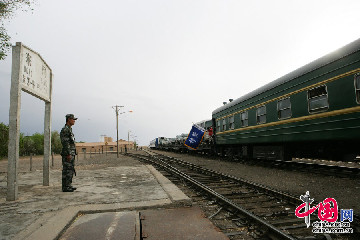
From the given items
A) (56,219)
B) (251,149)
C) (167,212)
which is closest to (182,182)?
(167,212)

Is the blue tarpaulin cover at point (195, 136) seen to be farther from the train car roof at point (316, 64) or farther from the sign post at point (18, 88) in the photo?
the sign post at point (18, 88)

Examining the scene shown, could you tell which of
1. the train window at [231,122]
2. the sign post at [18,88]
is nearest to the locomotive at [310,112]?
the train window at [231,122]

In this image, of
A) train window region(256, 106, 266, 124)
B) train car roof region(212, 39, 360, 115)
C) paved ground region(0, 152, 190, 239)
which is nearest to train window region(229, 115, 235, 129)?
train car roof region(212, 39, 360, 115)

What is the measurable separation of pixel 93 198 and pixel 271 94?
8.50 metres

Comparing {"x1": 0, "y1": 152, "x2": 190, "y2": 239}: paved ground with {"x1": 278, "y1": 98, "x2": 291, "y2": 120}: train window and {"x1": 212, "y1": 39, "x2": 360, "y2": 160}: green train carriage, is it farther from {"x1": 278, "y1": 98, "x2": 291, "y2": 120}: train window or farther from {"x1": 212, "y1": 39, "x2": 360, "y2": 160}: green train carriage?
{"x1": 278, "y1": 98, "x2": 291, "y2": 120}: train window

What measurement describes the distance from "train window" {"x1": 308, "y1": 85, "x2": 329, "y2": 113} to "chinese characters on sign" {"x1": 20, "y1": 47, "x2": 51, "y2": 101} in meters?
8.18

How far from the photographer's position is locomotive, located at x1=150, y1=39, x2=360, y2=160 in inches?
267

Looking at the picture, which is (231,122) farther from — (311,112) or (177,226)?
(177,226)

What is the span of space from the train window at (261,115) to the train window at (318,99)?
2805mm

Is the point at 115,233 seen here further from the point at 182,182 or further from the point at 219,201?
the point at 182,182

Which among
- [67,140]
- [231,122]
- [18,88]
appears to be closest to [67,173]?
[67,140]

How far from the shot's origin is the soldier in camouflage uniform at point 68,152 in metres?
5.63

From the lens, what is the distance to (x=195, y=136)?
2075 cm

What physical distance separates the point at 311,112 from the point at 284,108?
152 centimetres
